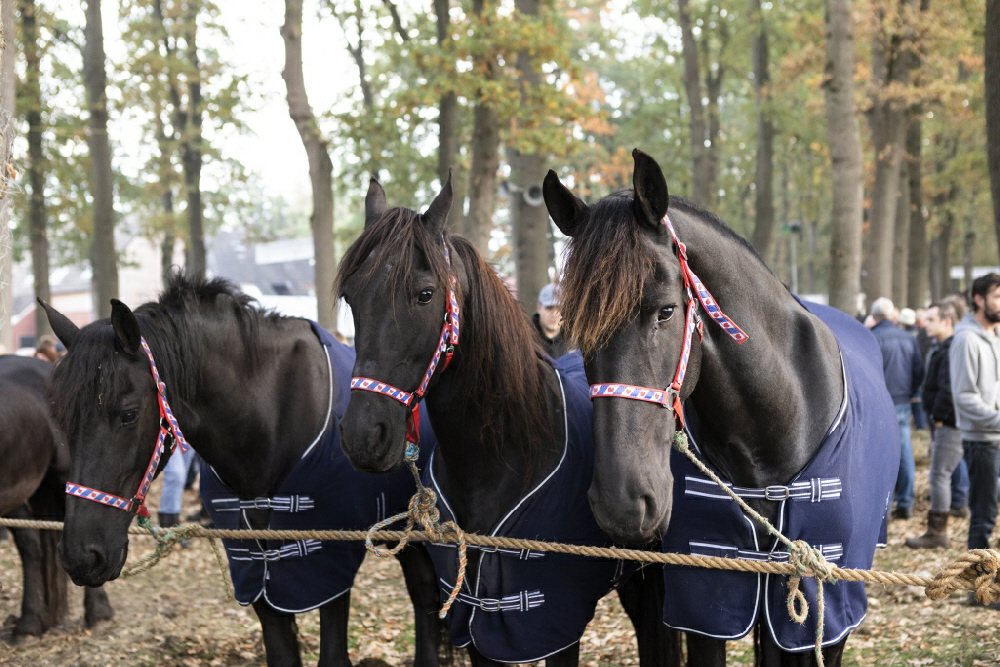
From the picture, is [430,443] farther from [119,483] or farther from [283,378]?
[119,483]

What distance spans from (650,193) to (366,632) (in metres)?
4.39

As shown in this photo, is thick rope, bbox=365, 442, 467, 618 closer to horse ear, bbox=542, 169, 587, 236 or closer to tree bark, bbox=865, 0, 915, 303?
horse ear, bbox=542, 169, 587, 236

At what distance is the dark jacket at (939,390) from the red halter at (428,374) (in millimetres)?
5877

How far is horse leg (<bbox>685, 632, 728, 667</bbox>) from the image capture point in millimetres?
3027

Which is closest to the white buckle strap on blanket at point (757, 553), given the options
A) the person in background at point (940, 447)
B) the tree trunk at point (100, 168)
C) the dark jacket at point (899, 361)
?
the person in background at point (940, 447)

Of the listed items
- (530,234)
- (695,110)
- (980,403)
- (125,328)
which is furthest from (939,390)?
(695,110)

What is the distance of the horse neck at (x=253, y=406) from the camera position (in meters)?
3.73

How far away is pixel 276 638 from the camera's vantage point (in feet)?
12.7

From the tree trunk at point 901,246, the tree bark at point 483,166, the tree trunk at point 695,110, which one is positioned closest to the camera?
the tree bark at point 483,166

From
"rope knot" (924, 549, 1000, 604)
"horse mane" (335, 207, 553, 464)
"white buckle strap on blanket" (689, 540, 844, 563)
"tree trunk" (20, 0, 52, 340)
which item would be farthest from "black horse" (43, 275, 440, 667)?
"tree trunk" (20, 0, 52, 340)

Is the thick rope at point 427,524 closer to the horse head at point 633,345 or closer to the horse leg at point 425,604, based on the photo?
the horse leg at point 425,604

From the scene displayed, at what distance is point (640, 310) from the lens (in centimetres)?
245

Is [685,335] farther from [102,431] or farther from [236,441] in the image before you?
[102,431]

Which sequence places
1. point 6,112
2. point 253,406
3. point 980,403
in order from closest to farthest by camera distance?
point 253,406 → point 6,112 → point 980,403
